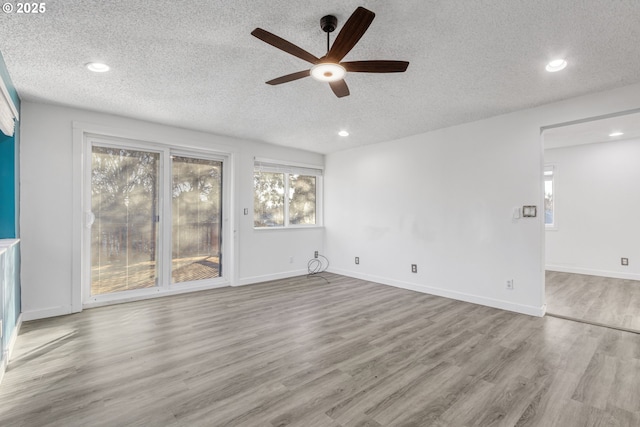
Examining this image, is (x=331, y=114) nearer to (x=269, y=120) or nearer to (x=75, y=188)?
(x=269, y=120)

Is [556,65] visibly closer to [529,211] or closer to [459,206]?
[529,211]

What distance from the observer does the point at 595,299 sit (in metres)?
4.17

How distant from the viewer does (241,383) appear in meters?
2.16

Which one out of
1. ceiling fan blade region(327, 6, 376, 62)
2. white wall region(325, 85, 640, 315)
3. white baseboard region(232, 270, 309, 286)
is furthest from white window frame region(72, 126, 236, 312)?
ceiling fan blade region(327, 6, 376, 62)

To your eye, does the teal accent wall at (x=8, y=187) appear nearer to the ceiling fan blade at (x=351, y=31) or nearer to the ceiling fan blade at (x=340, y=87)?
the ceiling fan blade at (x=340, y=87)

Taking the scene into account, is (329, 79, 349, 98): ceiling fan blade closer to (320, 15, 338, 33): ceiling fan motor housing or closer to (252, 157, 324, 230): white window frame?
(320, 15, 338, 33): ceiling fan motor housing

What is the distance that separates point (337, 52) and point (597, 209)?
6263 mm

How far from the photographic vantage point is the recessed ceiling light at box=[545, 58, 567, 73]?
2.50 meters

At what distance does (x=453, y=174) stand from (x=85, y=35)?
13.9 feet

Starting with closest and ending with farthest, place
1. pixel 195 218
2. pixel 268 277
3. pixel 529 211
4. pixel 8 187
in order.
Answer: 1. pixel 8 187
2. pixel 529 211
3. pixel 195 218
4. pixel 268 277

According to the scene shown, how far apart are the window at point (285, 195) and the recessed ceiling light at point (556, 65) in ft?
13.5

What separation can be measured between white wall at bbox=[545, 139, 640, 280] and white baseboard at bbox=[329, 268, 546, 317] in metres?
3.20

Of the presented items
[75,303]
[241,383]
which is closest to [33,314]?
[75,303]

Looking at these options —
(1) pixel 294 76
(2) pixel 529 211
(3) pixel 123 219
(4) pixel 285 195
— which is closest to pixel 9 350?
(3) pixel 123 219
